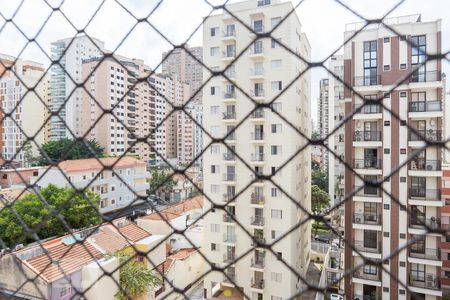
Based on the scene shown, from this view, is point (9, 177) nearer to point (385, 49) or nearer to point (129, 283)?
point (129, 283)

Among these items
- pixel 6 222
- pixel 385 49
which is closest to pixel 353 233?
pixel 385 49

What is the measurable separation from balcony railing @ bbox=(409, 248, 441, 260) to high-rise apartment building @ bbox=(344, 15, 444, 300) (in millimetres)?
10

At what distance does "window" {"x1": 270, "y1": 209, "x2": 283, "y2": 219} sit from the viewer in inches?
190

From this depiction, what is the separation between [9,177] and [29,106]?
Result: 2.38 metres

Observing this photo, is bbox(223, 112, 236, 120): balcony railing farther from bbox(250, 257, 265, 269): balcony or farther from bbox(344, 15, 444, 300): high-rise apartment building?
bbox(250, 257, 265, 269): balcony

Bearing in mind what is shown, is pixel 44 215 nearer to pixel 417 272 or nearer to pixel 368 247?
pixel 368 247

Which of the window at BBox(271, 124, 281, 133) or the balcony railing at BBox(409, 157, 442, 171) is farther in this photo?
the window at BBox(271, 124, 281, 133)

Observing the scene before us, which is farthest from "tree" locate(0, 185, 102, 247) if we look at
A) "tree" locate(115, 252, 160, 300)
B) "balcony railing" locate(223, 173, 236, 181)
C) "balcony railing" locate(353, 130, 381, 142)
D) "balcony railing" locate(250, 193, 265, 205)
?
"balcony railing" locate(353, 130, 381, 142)

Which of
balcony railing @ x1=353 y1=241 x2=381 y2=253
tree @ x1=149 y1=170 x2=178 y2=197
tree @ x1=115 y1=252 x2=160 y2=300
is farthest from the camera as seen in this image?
A: balcony railing @ x1=353 y1=241 x2=381 y2=253

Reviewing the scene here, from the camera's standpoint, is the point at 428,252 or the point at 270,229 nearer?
the point at 428,252

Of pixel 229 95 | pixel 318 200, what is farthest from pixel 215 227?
pixel 318 200

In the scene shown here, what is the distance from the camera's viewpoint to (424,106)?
12.4ft

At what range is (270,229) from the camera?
4.88 m

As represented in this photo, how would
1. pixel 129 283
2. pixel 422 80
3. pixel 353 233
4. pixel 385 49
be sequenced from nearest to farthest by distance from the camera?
pixel 129 283, pixel 422 80, pixel 385 49, pixel 353 233
